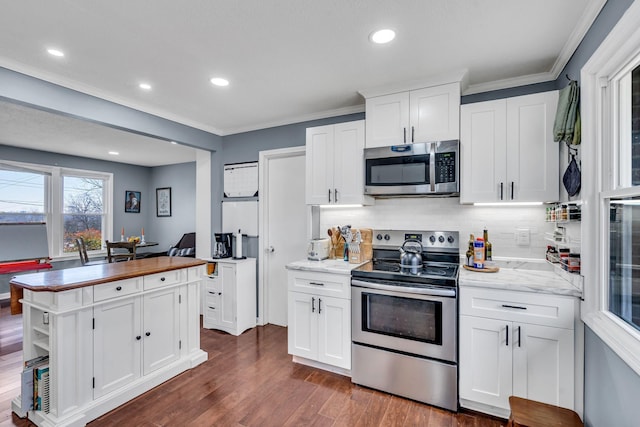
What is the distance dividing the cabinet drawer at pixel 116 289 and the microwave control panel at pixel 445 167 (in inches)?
99.8

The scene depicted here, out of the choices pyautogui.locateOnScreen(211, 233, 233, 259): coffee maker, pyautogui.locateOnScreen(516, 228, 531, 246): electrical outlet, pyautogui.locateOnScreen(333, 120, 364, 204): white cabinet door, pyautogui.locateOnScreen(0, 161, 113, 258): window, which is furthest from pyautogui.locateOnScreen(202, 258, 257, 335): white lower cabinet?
pyautogui.locateOnScreen(0, 161, 113, 258): window

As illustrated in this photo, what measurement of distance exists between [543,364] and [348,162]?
2.09 meters

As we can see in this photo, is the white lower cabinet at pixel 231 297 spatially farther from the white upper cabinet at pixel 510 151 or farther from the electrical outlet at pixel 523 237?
the electrical outlet at pixel 523 237

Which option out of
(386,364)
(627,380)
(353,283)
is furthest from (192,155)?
(627,380)

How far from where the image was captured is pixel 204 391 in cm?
244

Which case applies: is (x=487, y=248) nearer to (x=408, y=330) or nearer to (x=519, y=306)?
(x=519, y=306)

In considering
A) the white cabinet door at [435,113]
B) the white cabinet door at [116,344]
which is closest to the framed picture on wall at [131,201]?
the white cabinet door at [116,344]

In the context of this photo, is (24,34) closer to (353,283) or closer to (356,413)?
(353,283)

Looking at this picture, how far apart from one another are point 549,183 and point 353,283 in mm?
1629

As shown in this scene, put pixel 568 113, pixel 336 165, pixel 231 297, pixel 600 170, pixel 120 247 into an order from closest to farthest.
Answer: pixel 600 170
pixel 568 113
pixel 336 165
pixel 231 297
pixel 120 247

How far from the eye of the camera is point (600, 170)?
1.69 m

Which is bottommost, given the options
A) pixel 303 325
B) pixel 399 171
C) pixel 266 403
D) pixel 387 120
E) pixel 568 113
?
pixel 266 403

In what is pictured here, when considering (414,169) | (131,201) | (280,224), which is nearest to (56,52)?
(280,224)

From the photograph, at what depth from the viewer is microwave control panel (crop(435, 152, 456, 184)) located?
8.24ft
